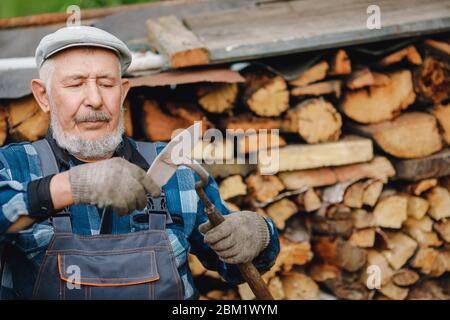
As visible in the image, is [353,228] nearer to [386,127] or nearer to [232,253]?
[386,127]

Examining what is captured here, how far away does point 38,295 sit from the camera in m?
1.88

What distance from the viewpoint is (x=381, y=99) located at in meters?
3.08

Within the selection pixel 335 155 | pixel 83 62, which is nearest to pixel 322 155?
pixel 335 155

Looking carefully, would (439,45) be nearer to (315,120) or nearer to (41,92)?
(315,120)

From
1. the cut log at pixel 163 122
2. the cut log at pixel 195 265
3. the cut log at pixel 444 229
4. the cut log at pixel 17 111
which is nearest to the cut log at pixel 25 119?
the cut log at pixel 17 111

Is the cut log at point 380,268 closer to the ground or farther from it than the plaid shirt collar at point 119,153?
closer to the ground

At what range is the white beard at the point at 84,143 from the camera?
6.98 ft

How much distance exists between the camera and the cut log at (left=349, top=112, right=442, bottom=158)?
10.1 ft

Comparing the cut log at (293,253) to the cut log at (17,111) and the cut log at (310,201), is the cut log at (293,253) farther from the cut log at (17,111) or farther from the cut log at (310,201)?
the cut log at (17,111)

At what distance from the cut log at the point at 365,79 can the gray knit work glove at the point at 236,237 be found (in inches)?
48.1

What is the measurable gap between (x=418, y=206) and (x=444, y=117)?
57 cm

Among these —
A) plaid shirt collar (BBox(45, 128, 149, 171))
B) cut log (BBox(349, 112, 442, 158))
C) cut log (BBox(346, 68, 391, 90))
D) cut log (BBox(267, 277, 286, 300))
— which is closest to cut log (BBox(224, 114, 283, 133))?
cut log (BBox(346, 68, 391, 90))

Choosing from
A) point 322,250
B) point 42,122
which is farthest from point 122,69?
point 322,250

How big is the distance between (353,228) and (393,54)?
3.50ft
